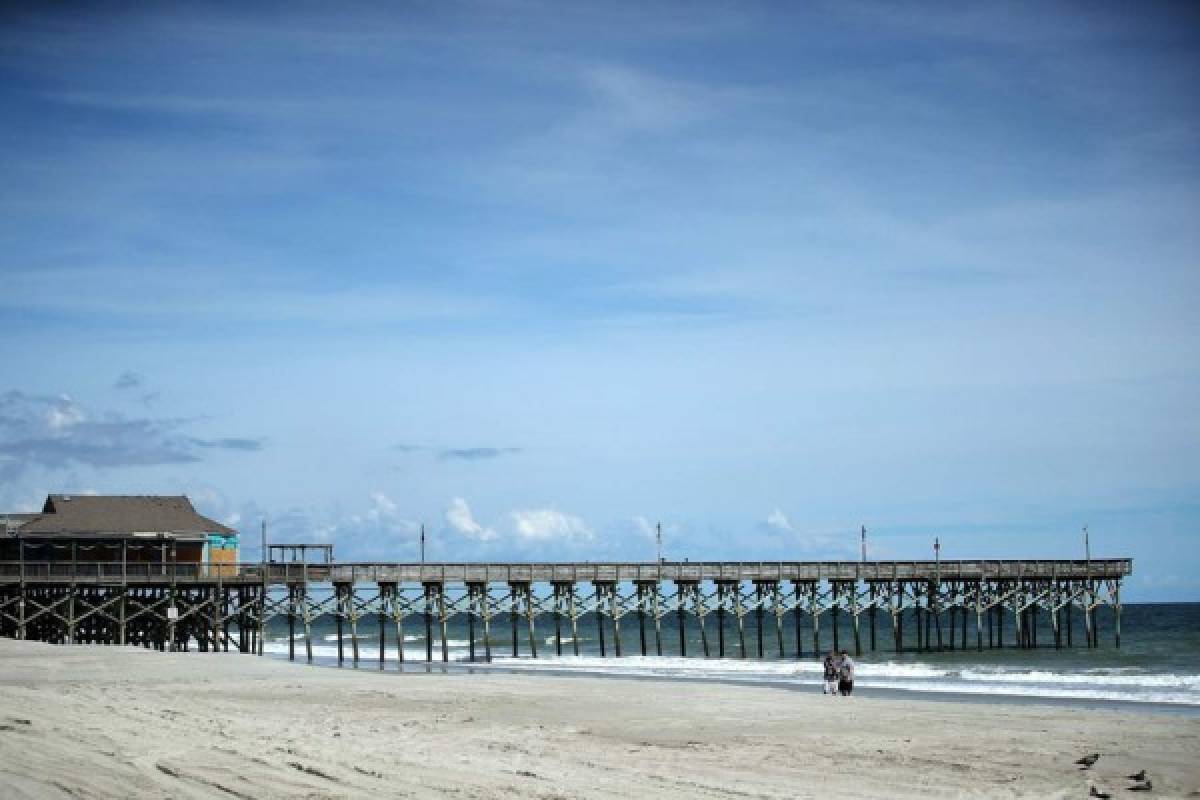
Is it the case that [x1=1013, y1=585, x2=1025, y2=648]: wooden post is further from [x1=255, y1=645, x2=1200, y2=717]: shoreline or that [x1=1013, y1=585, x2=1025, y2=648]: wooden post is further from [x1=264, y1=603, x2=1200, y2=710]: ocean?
[x1=255, y1=645, x2=1200, y2=717]: shoreline

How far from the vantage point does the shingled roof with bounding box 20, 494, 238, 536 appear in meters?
50.4

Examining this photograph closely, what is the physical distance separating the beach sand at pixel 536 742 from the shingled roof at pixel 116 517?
1890 centimetres

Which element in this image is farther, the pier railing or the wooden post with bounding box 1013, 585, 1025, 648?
the wooden post with bounding box 1013, 585, 1025, 648

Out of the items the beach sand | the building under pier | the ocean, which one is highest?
the building under pier

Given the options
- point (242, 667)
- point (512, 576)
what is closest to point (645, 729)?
point (242, 667)

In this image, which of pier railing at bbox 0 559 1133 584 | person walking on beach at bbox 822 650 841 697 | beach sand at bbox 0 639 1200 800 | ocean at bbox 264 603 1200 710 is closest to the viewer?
beach sand at bbox 0 639 1200 800

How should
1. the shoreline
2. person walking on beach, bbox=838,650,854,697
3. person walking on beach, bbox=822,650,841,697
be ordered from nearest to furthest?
1. the shoreline
2. person walking on beach, bbox=838,650,854,697
3. person walking on beach, bbox=822,650,841,697

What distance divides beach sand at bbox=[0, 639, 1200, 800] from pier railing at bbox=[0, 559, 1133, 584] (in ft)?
57.9

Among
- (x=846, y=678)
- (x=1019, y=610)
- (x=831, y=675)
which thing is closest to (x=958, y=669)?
(x=831, y=675)

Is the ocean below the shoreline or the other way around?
below

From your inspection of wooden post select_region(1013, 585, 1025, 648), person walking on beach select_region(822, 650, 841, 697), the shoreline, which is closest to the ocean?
the shoreline

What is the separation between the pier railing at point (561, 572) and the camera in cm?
4947

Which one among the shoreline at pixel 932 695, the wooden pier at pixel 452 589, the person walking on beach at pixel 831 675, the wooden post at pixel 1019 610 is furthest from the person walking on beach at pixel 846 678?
the wooden post at pixel 1019 610

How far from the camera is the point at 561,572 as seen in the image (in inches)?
2174
